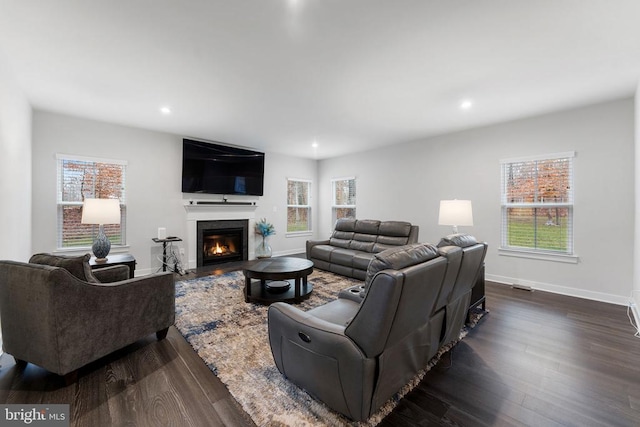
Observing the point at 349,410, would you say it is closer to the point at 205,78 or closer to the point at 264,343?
the point at 264,343

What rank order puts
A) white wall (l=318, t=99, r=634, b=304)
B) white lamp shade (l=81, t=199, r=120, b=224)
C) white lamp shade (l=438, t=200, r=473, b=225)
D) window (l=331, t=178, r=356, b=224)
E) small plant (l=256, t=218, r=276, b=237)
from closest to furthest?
white lamp shade (l=81, t=199, r=120, b=224) → white wall (l=318, t=99, r=634, b=304) → white lamp shade (l=438, t=200, r=473, b=225) → small plant (l=256, t=218, r=276, b=237) → window (l=331, t=178, r=356, b=224)

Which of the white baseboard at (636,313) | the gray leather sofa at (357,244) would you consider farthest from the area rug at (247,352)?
the white baseboard at (636,313)

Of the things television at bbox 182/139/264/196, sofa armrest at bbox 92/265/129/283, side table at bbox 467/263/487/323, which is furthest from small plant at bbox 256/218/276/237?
side table at bbox 467/263/487/323

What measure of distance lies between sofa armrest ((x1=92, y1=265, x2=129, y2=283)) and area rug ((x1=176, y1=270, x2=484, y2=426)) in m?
0.74

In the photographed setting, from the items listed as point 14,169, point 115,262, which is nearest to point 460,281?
point 115,262

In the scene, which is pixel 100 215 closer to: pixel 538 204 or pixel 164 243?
pixel 164 243

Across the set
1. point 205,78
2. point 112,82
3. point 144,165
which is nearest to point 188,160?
point 144,165

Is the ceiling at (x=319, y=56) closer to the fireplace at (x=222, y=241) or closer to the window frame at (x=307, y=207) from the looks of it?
the fireplace at (x=222, y=241)

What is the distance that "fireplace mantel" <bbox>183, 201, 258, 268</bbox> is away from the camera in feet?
17.4

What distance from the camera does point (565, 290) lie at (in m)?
3.85

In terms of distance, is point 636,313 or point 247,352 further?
point 636,313

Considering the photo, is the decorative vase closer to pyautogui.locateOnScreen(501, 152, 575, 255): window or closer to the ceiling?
the ceiling

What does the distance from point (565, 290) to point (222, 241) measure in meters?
6.16

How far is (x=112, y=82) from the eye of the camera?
9.76 feet
